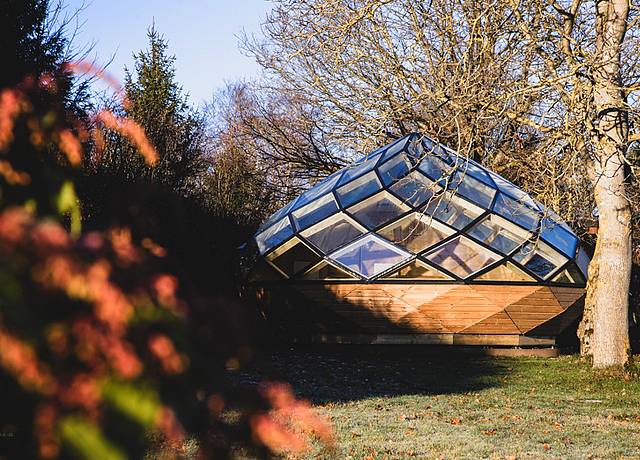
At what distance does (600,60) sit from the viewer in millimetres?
11109

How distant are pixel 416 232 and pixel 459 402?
568 centimetres

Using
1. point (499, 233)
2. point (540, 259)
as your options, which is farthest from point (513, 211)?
point (540, 259)

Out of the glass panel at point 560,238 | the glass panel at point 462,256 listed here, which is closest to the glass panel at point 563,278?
the glass panel at point 560,238

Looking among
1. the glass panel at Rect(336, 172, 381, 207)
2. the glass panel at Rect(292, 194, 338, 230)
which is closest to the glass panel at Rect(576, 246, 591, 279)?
the glass panel at Rect(336, 172, 381, 207)

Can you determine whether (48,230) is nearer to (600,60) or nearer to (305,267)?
(600,60)

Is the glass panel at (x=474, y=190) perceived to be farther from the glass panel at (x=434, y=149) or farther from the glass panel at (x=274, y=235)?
the glass panel at (x=274, y=235)

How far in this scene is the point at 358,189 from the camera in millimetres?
15445

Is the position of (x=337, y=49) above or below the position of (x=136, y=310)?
above

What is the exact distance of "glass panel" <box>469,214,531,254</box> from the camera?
14.6 metres

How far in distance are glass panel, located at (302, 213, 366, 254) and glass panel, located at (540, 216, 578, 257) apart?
12.4 feet

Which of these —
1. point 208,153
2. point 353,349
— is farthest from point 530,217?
point 208,153

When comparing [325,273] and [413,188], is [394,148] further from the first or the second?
[325,273]

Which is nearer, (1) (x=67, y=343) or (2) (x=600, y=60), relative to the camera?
(1) (x=67, y=343)

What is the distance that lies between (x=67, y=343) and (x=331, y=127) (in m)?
20.5
